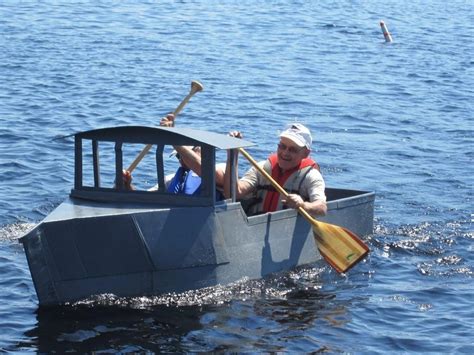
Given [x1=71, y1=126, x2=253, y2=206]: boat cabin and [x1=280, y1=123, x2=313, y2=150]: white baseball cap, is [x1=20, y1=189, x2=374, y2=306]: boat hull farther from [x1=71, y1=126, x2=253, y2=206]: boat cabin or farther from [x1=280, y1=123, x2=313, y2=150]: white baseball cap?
[x1=280, y1=123, x2=313, y2=150]: white baseball cap

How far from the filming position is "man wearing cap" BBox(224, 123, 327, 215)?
11.6 meters

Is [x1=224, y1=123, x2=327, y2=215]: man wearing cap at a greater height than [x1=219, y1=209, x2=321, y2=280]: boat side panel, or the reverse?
[x1=224, y1=123, x2=327, y2=215]: man wearing cap

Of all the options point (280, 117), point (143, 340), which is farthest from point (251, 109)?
point (143, 340)

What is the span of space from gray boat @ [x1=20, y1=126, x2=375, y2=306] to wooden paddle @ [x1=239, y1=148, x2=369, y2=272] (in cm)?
38

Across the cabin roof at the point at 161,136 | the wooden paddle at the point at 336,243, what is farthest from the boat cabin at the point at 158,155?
the wooden paddle at the point at 336,243

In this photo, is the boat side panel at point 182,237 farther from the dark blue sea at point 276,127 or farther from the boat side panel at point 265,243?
the dark blue sea at point 276,127

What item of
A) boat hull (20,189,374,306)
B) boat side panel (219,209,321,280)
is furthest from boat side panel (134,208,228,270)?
boat side panel (219,209,321,280)

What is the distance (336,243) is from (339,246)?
0.05 meters

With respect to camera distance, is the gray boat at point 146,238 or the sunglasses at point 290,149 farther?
the sunglasses at point 290,149

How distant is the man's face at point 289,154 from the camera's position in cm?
1168

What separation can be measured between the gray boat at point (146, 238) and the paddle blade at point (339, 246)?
47 centimetres

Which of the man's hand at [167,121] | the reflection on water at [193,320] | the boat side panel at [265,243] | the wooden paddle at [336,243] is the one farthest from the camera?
the wooden paddle at [336,243]

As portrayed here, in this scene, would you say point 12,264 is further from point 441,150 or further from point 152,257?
point 441,150

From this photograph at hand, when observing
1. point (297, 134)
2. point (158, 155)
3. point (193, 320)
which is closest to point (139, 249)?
point (193, 320)
